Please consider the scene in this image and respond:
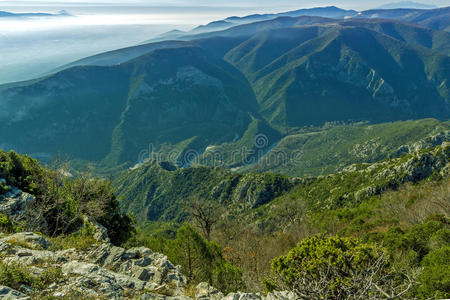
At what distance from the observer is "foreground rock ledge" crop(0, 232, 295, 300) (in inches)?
562

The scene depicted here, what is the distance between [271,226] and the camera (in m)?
82.3

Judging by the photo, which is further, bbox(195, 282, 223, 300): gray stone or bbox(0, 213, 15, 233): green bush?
bbox(0, 213, 15, 233): green bush

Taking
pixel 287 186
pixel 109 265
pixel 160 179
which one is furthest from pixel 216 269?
pixel 160 179

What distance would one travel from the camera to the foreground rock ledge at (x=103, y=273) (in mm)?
14266

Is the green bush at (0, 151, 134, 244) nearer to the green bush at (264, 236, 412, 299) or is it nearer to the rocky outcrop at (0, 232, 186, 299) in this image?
the rocky outcrop at (0, 232, 186, 299)

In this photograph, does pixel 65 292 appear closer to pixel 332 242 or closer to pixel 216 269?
pixel 216 269

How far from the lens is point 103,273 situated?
1611 cm

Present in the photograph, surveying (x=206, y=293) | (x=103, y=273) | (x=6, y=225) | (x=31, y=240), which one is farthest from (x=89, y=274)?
(x=6, y=225)

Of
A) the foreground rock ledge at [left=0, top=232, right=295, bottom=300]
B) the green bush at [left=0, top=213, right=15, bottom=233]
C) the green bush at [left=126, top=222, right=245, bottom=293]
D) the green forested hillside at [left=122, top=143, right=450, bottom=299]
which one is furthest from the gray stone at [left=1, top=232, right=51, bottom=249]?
the green forested hillside at [left=122, top=143, right=450, bottom=299]

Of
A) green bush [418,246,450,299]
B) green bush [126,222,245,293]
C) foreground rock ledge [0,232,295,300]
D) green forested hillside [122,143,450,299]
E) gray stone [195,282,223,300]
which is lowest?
green forested hillside [122,143,450,299]

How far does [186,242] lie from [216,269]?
3.92 meters

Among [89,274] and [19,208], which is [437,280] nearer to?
[89,274]

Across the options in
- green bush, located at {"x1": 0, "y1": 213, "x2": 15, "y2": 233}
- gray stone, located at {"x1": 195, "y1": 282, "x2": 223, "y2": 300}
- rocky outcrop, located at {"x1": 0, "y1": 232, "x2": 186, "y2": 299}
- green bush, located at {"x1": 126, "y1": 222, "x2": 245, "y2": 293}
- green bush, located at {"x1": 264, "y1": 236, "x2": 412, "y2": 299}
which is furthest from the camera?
green bush, located at {"x1": 126, "y1": 222, "x2": 245, "y2": 293}

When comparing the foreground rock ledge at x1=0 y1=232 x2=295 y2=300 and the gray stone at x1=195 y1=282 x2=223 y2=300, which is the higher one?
the foreground rock ledge at x1=0 y1=232 x2=295 y2=300
